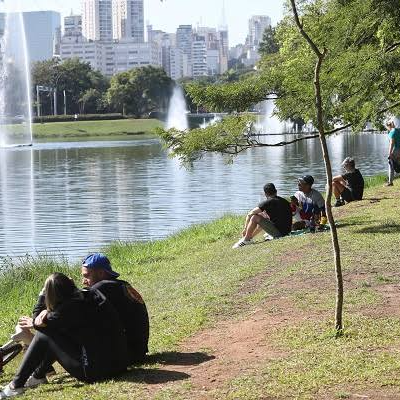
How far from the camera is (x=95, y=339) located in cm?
704

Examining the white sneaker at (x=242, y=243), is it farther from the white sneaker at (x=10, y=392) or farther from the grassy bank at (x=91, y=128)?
the grassy bank at (x=91, y=128)

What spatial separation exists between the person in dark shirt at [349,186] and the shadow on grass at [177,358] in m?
11.5

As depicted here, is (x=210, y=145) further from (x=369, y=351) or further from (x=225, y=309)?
(x=369, y=351)

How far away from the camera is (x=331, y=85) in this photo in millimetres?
13734

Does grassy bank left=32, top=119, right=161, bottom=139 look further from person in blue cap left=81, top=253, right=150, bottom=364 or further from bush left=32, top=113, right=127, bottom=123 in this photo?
person in blue cap left=81, top=253, right=150, bottom=364

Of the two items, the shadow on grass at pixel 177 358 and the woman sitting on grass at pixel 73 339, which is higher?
the woman sitting on grass at pixel 73 339

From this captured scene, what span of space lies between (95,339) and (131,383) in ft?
1.43

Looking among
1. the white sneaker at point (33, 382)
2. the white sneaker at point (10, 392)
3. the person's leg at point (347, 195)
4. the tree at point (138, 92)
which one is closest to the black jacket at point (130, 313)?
the white sneaker at point (33, 382)

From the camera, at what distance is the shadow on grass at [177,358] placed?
7.39 metres

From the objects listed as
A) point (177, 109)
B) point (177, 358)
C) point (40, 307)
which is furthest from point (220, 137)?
point (177, 109)

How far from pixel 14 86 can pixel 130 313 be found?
99053 mm

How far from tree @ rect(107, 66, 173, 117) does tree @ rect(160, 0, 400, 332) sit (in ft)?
366

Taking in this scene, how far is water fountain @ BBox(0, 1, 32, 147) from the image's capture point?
3361 inches

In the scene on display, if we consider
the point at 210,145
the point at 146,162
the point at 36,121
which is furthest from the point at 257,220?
the point at 36,121
